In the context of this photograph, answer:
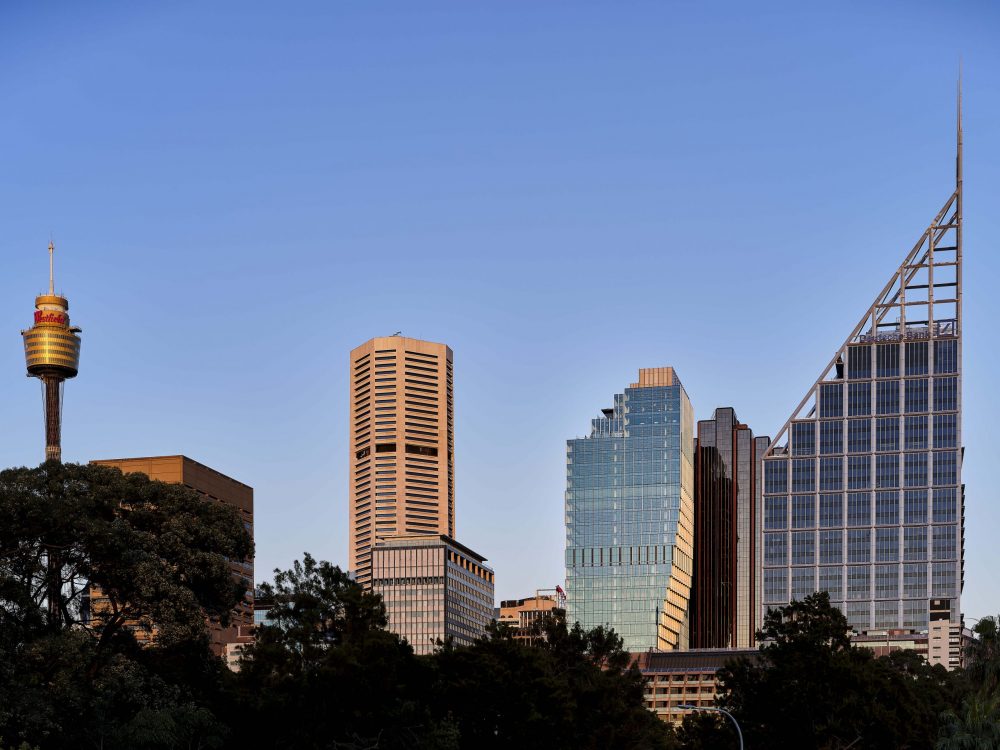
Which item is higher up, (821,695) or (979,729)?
(821,695)

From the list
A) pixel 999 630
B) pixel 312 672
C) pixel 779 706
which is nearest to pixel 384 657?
pixel 312 672

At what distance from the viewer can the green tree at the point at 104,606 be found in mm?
59188

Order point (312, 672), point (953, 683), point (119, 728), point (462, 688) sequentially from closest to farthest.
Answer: point (119, 728) < point (312, 672) < point (462, 688) < point (953, 683)

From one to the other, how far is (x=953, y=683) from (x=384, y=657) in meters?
61.8

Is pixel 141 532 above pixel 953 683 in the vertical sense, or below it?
above

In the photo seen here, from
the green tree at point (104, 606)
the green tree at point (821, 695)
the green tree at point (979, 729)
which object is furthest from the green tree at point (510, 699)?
the green tree at point (979, 729)

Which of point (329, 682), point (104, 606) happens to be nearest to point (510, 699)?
point (329, 682)

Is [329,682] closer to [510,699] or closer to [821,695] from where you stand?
[510,699]

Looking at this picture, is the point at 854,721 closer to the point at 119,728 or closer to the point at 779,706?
the point at 779,706

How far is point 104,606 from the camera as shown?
66438 millimetres

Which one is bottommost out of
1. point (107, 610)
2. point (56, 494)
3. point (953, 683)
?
point (953, 683)

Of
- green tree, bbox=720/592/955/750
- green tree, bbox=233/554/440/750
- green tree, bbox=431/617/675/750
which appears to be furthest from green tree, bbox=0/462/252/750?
green tree, bbox=720/592/955/750

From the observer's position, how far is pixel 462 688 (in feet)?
256

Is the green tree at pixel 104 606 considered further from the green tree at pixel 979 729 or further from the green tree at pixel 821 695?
the green tree at pixel 821 695
